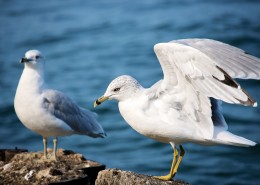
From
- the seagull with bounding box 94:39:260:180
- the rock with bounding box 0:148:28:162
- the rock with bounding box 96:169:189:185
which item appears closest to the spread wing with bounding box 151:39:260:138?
the seagull with bounding box 94:39:260:180

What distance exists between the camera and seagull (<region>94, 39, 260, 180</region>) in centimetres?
593

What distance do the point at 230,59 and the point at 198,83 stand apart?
424 millimetres

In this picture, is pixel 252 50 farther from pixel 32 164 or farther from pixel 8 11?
pixel 32 164

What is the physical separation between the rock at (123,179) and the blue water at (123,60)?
565cm

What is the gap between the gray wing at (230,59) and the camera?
6012mm

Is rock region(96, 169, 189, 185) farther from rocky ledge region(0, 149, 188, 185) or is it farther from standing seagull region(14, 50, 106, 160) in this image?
standing seagull region(14, 50, 106, 160)

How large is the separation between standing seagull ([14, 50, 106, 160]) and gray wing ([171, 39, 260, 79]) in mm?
2031

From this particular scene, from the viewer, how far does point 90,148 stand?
44.0ft

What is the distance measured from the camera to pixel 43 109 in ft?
25.3

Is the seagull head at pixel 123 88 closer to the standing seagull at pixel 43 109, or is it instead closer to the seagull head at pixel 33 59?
the standing seagull at pixel 43 109

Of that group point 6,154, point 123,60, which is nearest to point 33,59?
point 6,154

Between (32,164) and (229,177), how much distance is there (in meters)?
5.82

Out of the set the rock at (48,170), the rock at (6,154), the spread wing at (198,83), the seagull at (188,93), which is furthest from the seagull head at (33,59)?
the spread wing at (198,83)

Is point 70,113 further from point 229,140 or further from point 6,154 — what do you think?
point 229,140
